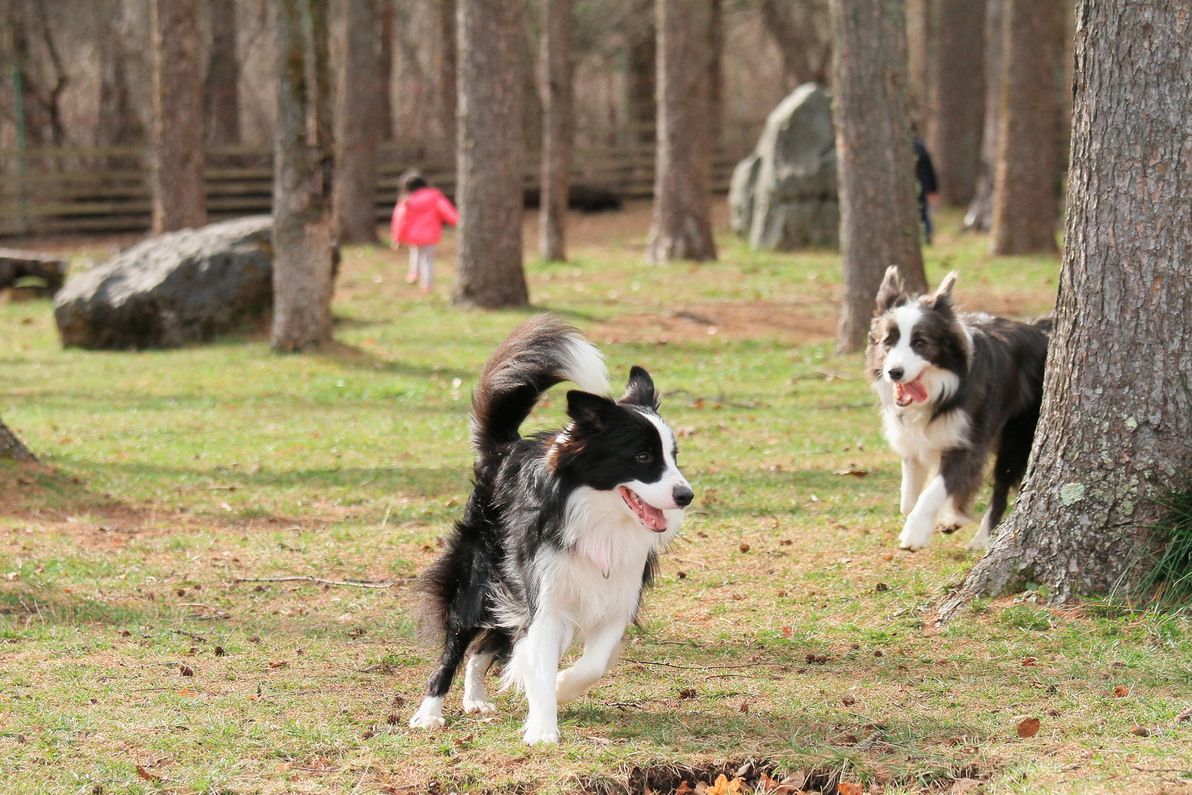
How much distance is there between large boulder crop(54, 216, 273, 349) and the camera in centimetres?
1600

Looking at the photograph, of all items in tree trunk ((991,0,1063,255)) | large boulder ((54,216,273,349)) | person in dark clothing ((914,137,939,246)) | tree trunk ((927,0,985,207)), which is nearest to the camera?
large boulder ((54,216,273,349))

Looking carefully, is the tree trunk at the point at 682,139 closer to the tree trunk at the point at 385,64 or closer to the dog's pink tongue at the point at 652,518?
the tree trunk at the point at 385,64

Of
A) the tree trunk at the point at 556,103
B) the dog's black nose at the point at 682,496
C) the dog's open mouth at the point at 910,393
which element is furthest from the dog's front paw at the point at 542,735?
the tree trunk at the point at 556,103

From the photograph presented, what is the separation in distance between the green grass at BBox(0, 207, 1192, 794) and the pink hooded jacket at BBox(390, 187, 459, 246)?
7.48 meters

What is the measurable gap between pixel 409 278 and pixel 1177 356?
16.4 meters

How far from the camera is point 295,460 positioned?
1006cm

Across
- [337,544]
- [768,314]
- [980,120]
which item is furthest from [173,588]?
[980,120]

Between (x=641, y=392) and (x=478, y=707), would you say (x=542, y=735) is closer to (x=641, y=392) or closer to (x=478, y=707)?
(x=478, y=707)

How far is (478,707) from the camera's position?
5.15 metres

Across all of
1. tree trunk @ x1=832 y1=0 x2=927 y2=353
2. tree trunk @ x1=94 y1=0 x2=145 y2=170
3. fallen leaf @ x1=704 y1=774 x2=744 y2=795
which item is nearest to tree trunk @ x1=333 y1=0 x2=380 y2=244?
tree trunk @ x1=94 y1=0 x2=145 y2=170

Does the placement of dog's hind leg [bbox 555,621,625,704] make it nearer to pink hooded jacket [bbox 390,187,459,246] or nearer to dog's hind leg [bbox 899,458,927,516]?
dog's hind leg [bbox 899,458,927,516]

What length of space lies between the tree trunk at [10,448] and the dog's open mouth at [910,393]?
20.5 ft

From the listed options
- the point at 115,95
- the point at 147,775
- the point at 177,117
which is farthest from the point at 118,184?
the point at 147,775

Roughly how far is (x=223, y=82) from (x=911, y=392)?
28.5m
